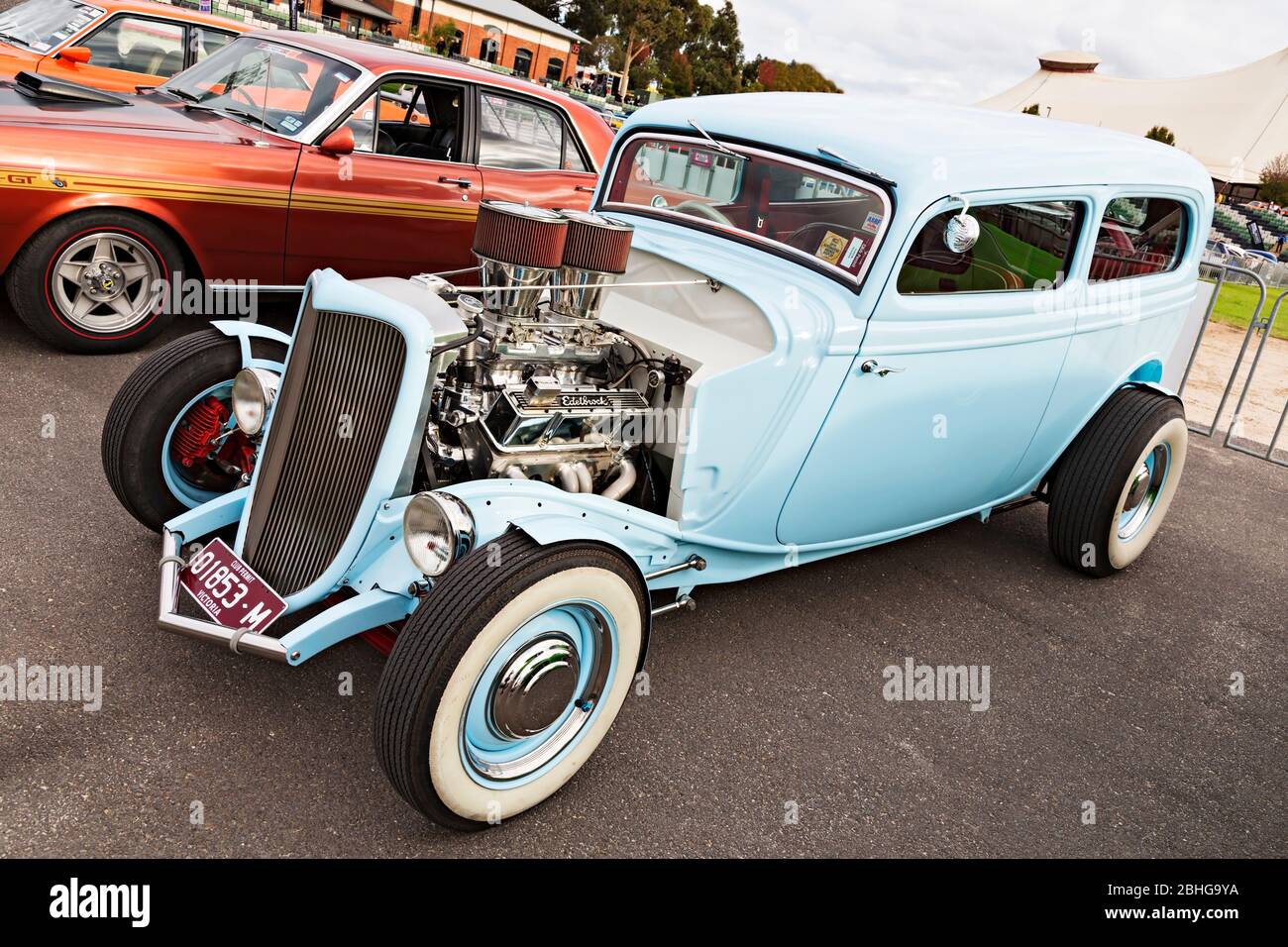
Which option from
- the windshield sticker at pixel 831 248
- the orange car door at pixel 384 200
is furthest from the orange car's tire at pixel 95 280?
the windshield sticker at pixel 831 248

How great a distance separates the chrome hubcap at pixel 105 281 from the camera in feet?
16.3

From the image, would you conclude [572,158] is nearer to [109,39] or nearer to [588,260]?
[588,260]

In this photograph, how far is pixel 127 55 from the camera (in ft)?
24.2

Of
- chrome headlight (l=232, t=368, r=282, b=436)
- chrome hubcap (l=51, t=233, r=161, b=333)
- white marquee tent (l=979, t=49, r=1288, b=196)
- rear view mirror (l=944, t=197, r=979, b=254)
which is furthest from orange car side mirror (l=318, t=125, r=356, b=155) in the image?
white marquee tent (l=979, t=49, r=1288, b=196)

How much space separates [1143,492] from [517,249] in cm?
341

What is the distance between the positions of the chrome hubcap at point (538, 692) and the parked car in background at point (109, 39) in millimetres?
6497

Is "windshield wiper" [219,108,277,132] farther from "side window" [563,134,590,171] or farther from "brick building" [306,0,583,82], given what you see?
"brick building" [306,0,583,82]

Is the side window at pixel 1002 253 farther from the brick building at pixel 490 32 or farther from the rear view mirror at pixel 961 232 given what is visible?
the brick building at pixel 490 32

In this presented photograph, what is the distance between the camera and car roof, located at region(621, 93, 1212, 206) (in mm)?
3371

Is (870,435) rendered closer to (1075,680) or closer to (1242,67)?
(1075,680)

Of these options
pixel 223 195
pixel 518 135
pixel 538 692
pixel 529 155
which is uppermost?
pixel 518 135

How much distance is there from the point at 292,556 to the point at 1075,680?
9.70 ft

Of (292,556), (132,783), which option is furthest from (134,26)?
(132,783)

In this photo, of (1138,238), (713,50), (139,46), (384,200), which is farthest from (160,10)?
(713,50)
